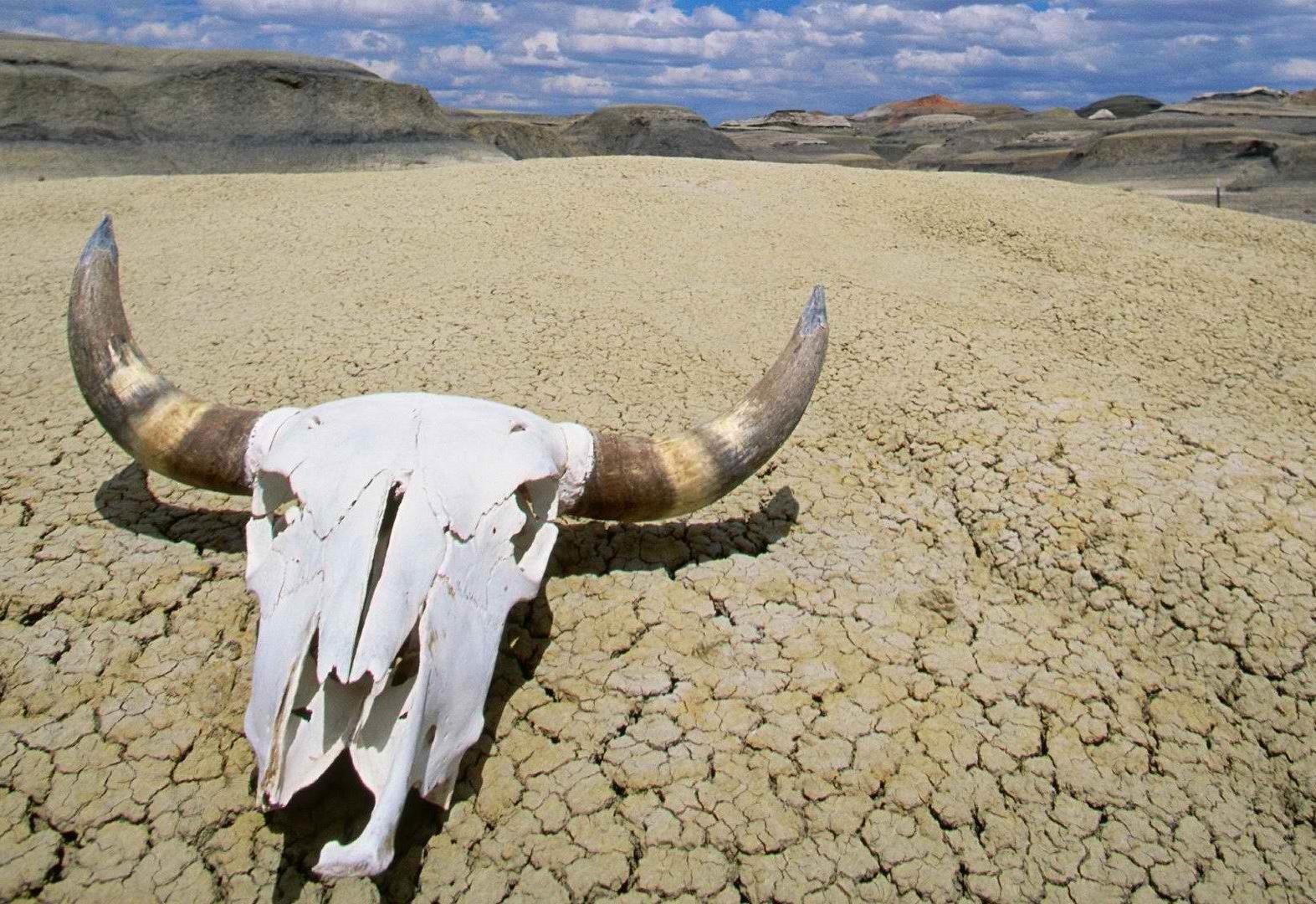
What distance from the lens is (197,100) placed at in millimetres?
13523

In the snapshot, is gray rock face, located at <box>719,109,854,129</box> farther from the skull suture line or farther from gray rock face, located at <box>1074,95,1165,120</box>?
the skull suture line

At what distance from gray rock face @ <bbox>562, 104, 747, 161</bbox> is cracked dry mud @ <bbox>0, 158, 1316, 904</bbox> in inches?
792

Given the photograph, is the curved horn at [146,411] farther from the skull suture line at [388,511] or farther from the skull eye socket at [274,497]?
the skull eye socket at [274,497]

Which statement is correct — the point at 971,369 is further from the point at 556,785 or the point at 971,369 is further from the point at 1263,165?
the point at 1263,165

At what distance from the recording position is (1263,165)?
1767 cm

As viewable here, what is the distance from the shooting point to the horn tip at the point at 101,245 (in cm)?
244

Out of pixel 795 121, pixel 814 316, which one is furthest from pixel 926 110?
Answer: pixel 814 316

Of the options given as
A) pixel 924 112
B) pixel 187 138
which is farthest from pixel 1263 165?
pixel 924 112

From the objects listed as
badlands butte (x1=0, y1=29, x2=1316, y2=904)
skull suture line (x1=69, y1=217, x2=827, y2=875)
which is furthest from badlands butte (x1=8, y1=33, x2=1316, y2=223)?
skull suture line (x1=69, y1=217, x2=827, y2=875)

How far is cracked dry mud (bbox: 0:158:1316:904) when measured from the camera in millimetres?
1726

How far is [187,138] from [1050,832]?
15.0 metres

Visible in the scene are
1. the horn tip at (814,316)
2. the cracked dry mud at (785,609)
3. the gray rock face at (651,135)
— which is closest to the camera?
the cracked dry mud at (785,609)

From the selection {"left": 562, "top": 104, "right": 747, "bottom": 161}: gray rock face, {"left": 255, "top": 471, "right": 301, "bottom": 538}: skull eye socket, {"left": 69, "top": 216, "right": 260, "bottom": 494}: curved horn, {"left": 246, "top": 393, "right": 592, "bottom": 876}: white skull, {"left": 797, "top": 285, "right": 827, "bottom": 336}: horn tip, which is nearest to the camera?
{"left": 246, "top": 393, "right": 592, "bottom": 876}: white skull

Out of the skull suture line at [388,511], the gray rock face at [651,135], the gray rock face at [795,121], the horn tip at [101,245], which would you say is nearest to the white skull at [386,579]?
the skull suture line at [388,511]
